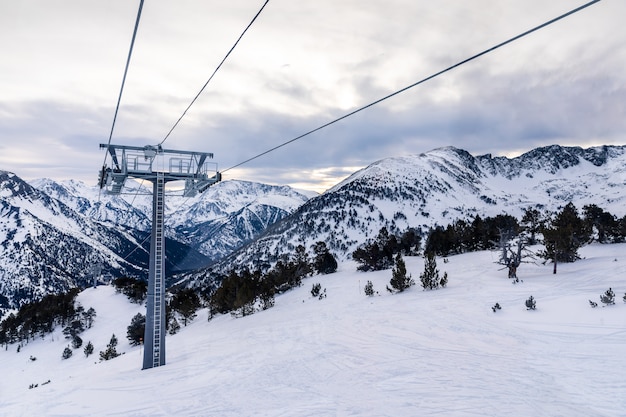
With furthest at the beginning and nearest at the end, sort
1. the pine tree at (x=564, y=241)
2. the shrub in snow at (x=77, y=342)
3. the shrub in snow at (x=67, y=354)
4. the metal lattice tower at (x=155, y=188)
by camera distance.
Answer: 1. the shrub in snow at (x=77, y=342)
2. the shrub in snow at (x=67, y=354)
3. the pine tree at (x=564, y=241)
4. the metal lattice tower at (x=155, y=188)

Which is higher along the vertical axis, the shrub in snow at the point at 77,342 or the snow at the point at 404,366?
the snow at the point at 404,366

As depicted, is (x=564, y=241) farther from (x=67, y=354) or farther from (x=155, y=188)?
(x=67, y=354)

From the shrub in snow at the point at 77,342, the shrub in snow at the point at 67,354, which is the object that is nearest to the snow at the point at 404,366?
the shrub in snow at the point at 67,354

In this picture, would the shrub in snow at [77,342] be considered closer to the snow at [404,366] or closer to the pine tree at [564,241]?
the snow at [404,366]

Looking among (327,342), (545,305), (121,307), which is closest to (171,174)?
(327,342)

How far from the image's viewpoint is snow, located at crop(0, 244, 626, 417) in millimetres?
9188

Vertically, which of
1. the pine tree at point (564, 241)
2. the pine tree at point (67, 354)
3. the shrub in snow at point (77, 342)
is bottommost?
the pine tree at point (67, 354)

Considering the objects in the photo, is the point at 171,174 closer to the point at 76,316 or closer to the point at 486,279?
the point at 486,279

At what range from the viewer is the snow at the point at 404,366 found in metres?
9.19

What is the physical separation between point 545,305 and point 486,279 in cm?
938

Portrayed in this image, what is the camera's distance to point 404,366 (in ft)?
39.3

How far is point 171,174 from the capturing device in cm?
2034

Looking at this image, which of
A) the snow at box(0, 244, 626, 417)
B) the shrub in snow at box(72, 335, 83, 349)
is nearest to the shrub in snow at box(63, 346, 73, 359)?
the shrub in snow at box(72, 335, 83, 349)

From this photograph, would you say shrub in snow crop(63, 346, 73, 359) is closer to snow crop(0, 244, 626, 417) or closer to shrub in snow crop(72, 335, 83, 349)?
shrub in snow crop(72, 335, 83, 349)
